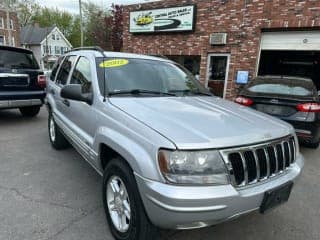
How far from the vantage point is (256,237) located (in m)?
2.68

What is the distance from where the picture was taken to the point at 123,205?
2.44 meters

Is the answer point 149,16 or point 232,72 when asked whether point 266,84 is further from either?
point 149,16

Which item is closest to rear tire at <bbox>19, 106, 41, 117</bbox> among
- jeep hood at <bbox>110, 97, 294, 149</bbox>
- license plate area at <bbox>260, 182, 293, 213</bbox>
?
jeep hood at <bbox>110, 97, 294, 149</bbox>

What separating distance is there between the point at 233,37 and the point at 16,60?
23.1 ft

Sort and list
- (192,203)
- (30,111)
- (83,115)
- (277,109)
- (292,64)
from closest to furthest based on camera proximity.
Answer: (192,203)
(83,115)
(277,109)
(30,111)
(292,64)

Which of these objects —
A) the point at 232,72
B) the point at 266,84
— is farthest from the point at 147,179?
the point at 232,72

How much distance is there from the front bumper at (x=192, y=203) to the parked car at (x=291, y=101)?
11.4ft

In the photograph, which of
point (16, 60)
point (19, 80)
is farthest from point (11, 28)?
point (19, 80)

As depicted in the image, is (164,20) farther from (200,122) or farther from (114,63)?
(200,122)

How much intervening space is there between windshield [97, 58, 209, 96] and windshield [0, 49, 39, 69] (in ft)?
13.6

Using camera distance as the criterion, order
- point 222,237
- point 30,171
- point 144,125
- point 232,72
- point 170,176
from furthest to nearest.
Result: 1. point 232,72
2. point 30,171
3. point 222,237
4. point 144,125
5. point 170,176

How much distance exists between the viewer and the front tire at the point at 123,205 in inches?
84.0

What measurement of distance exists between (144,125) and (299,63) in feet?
42.2

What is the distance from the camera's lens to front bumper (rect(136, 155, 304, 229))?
6.05ft
